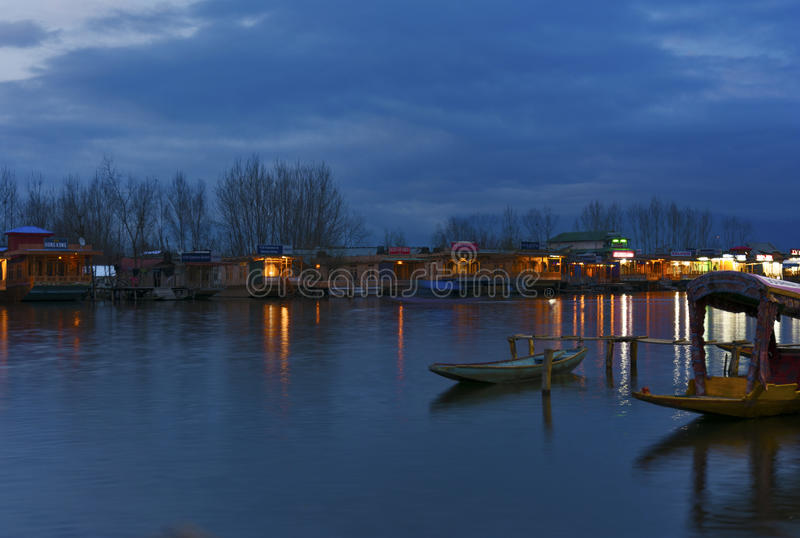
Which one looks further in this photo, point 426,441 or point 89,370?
point 89,370

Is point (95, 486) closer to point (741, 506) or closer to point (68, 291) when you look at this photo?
point (741, 506)

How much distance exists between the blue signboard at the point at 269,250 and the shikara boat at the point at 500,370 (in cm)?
5973

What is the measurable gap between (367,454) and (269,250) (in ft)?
217

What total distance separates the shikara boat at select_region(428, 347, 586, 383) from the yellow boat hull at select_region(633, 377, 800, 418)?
16.2 feet

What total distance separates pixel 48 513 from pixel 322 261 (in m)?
76.8

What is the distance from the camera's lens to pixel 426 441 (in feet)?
48.3

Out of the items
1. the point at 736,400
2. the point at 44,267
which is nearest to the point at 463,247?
the point at 44,267

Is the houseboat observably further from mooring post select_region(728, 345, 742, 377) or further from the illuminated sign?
mooring post select_region(728, 345, 742, 377)

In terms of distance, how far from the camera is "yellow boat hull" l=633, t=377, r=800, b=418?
14676 millimetres

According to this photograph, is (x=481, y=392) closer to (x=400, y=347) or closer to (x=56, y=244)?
(x=400, y=347)

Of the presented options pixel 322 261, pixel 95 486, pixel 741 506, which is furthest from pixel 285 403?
pixel 322 261

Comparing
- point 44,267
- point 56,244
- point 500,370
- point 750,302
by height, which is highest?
point 56,244

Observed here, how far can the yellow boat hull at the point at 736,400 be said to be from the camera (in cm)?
1468

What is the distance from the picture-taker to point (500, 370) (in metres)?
19.8
